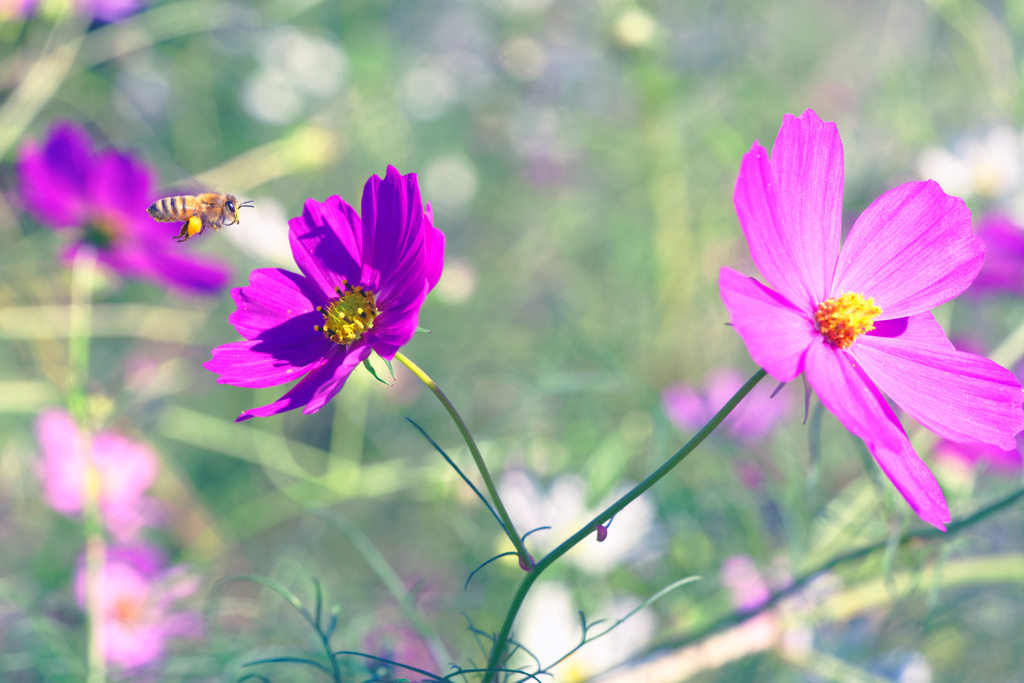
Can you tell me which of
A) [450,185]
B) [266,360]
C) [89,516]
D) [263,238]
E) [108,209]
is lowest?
[266,360]

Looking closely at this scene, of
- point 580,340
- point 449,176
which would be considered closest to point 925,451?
point 580,340

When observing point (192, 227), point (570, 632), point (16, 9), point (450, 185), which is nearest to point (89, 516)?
point (192, 227)

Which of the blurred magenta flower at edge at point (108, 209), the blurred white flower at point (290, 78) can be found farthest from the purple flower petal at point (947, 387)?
the blurred white flower at point (290, 78)

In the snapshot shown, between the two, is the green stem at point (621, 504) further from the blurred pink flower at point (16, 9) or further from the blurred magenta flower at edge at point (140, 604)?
the blurred pink flower at point (16, 9)

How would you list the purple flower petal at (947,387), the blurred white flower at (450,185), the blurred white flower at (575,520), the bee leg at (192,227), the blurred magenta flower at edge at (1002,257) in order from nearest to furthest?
the purple flower petal at (947,387), the bee leg at (192,227), the blurred magenta flower at edge at (1002,257), the blurred white flower at (575,520), the blurred white flower at (450,185)

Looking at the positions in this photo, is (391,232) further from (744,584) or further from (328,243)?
(744,584)

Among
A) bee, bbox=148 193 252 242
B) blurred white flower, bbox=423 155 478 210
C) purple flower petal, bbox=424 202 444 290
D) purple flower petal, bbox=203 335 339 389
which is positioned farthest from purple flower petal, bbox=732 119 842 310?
blurred white flower, bbox=423 155 478 210
